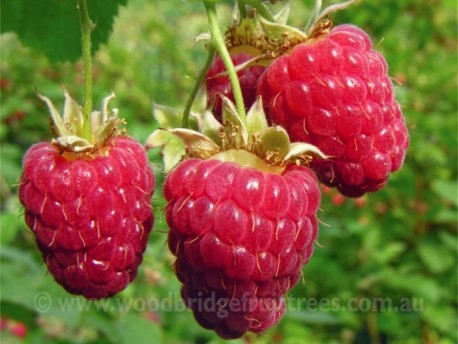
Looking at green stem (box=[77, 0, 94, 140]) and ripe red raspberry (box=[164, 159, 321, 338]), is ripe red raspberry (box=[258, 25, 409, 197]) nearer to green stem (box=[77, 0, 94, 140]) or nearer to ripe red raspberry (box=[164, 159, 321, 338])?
ripe red raspberry (box=[164, 159, 321, 338])

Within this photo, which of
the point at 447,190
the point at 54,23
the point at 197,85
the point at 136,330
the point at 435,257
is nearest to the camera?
the point at 197,85

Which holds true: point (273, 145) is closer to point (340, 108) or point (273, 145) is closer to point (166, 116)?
point (340, 108)

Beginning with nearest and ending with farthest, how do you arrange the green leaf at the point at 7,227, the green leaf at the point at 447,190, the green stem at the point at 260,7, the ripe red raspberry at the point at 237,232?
the ripe red raspberry at the point at 237,232 → the green stem at the point at 260,7 → the green leaf at the point at 7,227 → the green leaf at the point at 447,190

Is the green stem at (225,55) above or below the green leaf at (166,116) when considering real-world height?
above

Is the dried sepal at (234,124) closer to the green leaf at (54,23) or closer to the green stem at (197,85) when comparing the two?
the green stem at (197,85)

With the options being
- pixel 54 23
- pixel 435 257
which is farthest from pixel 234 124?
pixel 435 257

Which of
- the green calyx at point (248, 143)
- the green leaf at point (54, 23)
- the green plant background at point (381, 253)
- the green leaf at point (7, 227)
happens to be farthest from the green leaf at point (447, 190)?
the green calyx at point (248, 143)

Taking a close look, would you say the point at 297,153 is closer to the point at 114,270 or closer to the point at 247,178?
the point at 247,178
